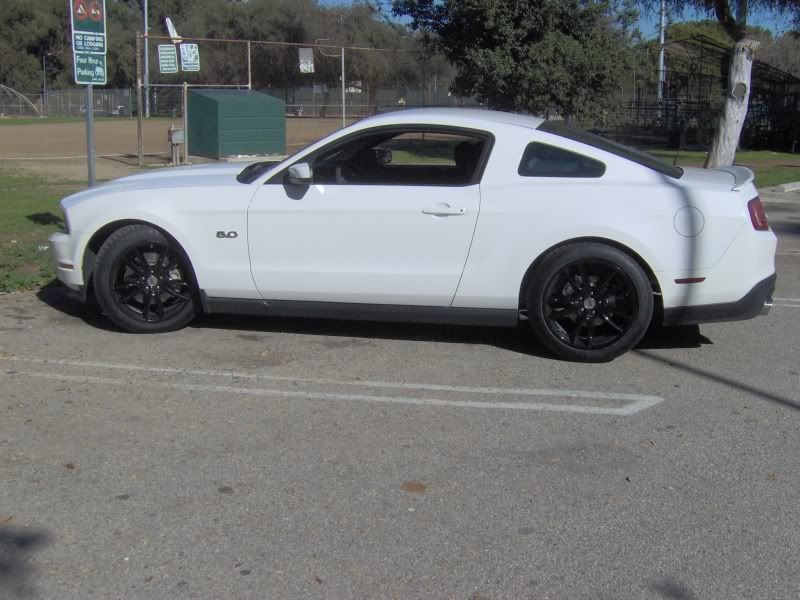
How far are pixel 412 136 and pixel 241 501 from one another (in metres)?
3.59

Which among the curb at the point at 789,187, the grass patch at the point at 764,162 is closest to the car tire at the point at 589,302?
the curb at the point at 789,187

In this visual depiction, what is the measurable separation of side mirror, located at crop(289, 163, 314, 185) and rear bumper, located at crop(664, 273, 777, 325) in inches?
98.9

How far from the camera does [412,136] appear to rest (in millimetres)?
7059

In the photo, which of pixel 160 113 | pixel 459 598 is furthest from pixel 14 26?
pixel 459 598

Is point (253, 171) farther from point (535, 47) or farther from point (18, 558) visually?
point (535, 47)

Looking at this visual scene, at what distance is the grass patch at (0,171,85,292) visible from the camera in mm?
8766

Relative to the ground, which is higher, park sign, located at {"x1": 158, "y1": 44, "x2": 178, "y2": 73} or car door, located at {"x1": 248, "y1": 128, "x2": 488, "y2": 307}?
park sign, located at {"x1": 158, "y1": 44, "x2": 178, "y2": 73}

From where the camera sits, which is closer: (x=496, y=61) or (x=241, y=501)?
(x=241, y=501)

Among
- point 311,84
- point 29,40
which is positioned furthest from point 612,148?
point 29,40

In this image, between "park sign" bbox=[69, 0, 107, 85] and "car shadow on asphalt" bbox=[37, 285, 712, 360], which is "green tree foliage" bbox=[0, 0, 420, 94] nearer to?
"park sign" bbox=[69, 0, 107, 85]

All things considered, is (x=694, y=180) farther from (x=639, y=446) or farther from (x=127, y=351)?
(x=127, y=351)

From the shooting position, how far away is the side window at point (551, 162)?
6.32 meters

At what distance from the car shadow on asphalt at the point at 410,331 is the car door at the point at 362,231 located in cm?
63

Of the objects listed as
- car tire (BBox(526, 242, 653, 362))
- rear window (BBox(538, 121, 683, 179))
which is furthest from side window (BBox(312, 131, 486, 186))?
car tire (BBox(526, 242, 653, 362))
